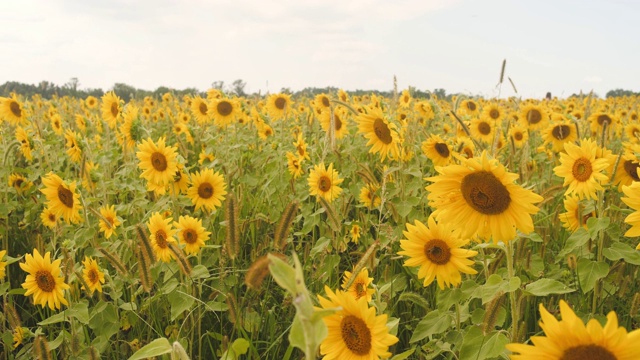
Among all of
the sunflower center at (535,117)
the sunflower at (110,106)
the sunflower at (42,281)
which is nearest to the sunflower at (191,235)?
the sunflower at (42,281)

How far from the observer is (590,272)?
95.8 inches

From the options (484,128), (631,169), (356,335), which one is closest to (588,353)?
(356,335)

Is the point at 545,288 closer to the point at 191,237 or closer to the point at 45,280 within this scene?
the point at 191,237

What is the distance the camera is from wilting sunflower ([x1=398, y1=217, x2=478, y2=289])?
2.42 m

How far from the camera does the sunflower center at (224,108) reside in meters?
6.66

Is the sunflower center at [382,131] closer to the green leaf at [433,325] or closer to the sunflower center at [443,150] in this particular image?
the sunflower center at [443,150]

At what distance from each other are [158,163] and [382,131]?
1829mm

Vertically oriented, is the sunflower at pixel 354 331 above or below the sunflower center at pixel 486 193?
below

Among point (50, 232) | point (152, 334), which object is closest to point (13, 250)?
point (50, 232)

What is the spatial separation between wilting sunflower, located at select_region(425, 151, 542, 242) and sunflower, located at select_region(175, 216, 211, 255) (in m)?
1.57

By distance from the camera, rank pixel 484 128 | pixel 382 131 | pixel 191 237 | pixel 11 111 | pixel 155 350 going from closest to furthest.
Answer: pixel 155 350 < pixel 191 237 < pixel 382 131 < pixel 11 111 < pixel 484 128

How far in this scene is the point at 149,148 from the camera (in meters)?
4.00

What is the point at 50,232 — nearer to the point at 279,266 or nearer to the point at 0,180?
the point at 0,180

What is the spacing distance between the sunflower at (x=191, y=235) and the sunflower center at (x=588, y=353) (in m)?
2.31
